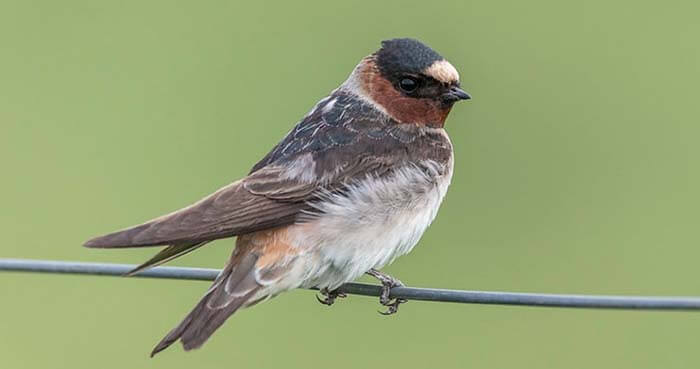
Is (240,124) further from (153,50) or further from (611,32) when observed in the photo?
(611,32)

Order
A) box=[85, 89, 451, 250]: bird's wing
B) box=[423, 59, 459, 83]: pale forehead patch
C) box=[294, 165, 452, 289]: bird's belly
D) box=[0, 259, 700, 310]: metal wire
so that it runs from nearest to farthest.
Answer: box=[0, 259, 700, 310]: metal wire
box=[85, 89, 451, 250]: bird's wing
box=[294, 165, 452, 289]: bird's belly
box=[423, 59, 459, 83]: pale forehead patch

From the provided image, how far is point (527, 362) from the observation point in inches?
248

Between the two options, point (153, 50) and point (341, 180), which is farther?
point (153, 50)

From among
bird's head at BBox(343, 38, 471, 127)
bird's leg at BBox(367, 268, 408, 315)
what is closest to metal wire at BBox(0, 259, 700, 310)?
bird's leg at BBox(367, 268, 408, 315)

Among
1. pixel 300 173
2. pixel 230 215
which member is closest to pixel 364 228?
pixel 300 173

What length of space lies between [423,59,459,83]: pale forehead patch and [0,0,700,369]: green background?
52.7 inches

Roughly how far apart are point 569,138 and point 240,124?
6.21 feet

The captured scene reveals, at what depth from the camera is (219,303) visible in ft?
14.4

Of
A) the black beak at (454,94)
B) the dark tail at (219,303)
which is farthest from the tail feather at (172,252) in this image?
the black beak at (454,94)

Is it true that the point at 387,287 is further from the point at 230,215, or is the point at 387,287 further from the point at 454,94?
the point at 454,94

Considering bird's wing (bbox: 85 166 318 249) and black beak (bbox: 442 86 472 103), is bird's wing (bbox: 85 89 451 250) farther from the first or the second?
black beak (bbox: 442 86 472 103)

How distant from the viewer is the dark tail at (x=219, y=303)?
4223 mm

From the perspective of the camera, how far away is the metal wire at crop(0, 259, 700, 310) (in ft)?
11.7

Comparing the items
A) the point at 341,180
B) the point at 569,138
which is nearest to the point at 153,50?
the point at 569,138
